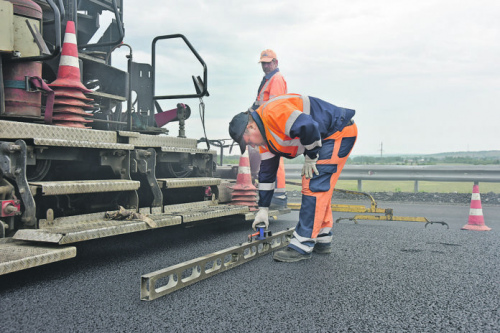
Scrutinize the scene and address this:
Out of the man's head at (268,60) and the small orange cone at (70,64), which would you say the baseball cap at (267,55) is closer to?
the man's head at (268,60)

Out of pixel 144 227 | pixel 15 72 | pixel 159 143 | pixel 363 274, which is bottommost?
pixel 363 274

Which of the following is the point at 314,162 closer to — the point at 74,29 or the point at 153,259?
the point at 153,259

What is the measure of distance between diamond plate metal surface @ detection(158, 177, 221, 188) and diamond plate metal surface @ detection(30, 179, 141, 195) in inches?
18.5

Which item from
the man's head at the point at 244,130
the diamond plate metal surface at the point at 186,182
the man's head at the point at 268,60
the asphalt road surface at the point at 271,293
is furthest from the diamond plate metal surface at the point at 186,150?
the man's head at the point at 268,60

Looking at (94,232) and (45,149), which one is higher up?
(45,149)

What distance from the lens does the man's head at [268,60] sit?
7.64m

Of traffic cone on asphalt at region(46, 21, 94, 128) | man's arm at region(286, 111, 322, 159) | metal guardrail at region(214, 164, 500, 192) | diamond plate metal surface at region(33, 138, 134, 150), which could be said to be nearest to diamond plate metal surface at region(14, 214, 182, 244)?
diamond plate metal surface at region(33, 138, 134, 150)

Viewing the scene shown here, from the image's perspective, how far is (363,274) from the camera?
3.81m

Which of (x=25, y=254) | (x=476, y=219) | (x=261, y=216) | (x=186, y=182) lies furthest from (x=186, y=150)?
(x=476, y=219)

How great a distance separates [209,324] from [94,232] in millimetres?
1559

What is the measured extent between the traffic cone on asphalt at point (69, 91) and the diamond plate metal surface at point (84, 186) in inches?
27.5

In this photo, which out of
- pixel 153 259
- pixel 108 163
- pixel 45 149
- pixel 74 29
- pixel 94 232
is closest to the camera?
→ pixel 94 232

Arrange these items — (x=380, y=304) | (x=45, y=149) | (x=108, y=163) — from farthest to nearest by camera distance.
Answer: (x=108, y=163) → (x=45, y=149) → (x=380, y=304)

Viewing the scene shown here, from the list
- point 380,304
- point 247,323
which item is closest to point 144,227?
point 247,323
